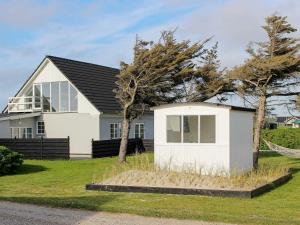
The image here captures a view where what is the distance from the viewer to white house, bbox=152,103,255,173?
17.6 m

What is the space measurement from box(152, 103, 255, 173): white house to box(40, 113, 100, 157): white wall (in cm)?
1838

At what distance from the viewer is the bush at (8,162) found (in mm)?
21766

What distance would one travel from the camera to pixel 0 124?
37.1 meters

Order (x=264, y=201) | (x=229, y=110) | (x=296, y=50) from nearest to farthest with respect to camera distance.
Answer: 1. (x=264, y=201)
2. (x=229, y=110)
3. (x=296, y=50)

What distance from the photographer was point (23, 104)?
132ft

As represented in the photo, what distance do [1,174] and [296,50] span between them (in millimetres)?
13368

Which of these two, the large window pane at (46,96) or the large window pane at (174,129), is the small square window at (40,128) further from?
the large window pane at (174,129)

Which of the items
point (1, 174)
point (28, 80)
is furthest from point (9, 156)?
point (28, 80)

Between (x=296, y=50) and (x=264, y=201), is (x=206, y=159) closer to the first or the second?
(x=264, y=201)

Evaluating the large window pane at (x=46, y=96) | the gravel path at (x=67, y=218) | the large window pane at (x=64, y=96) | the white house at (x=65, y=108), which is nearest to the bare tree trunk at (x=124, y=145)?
Answer: the white house at (x=65, y=108)

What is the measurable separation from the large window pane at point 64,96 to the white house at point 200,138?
20530 millimetres

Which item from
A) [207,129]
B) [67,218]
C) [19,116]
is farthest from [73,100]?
[67,218]

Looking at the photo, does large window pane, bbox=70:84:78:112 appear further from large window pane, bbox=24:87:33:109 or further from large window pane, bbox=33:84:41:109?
large window pane, bbox=24:87:33:109

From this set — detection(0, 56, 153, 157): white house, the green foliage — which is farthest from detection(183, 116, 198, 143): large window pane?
the green foliage
